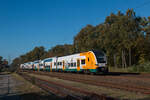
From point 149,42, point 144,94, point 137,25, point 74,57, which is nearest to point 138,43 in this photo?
point 149,42

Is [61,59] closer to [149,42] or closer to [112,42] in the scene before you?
[112,42]

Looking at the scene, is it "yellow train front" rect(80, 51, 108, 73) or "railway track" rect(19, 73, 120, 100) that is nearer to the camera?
"railway track" rect(19, 73, 120, 100)

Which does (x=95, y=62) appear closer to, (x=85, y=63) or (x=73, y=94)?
(x=85, y=63)

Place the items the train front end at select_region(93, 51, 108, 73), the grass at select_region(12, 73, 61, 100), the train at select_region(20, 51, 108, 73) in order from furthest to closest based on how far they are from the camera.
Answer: the train at select_region(20, 51, 108, 73) → the train front end at select_region(93, 51, 108, 73) → the grass at select_region(12, 73, 61, 100)

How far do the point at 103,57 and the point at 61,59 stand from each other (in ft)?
39.0

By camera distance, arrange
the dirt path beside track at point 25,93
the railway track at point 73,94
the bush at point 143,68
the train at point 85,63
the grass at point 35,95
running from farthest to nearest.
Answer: the bush at point 143,68, the train at point 85,63, the dirt path beside track at point 25,93, the grass at point 35,95, the railway track at point 73,94

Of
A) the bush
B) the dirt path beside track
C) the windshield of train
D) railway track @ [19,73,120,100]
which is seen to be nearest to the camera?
railway track @ [19,73,120,100]

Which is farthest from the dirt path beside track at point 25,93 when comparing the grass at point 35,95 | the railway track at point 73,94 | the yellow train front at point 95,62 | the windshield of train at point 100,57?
the windshield of train at point 100,57

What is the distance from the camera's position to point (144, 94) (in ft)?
29.5

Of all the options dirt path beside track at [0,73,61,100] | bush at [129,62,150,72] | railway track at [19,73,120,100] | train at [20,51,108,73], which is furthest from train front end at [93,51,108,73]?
dirt path beside track at [0,73,61,100]

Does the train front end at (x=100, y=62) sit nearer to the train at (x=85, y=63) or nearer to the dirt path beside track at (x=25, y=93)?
the train at (x=85, y=63)

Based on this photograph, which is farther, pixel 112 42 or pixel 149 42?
pixel 112 42

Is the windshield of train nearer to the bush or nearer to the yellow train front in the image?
the yellow train front

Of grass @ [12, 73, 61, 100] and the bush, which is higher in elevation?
the bush
